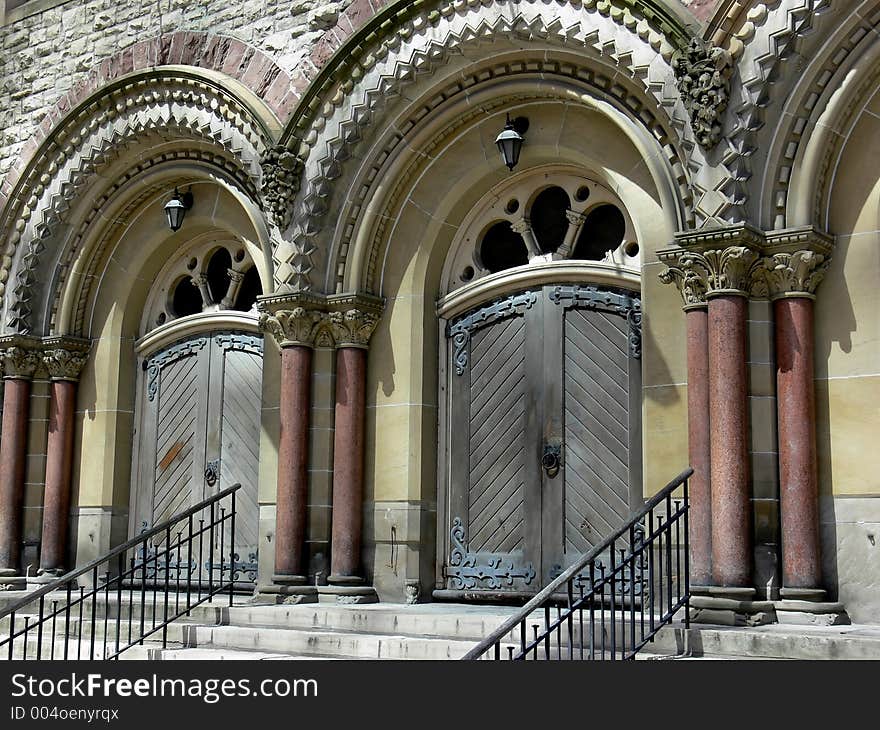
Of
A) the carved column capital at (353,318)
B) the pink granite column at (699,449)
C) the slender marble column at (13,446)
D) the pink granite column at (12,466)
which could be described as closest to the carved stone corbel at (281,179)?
the carved column capital at (353,318)

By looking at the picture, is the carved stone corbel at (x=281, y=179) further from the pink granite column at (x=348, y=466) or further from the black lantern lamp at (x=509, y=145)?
the black lantern lamp at (x=509, y=145)

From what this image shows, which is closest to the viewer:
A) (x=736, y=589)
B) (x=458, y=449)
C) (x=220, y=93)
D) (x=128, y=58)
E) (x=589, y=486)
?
(x=736, y=589)

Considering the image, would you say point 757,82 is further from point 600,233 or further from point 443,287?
point 443,287

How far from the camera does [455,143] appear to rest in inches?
427

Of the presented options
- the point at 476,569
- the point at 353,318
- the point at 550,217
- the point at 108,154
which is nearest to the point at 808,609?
the point at 476,569

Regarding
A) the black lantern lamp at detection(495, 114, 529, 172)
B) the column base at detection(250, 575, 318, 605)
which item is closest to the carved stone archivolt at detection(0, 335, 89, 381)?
the column base at detection(250, 575, 318, 605)

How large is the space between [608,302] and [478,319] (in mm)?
1245

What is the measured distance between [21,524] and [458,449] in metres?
5.05

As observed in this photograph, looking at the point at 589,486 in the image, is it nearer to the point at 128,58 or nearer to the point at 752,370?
the point at 752,370

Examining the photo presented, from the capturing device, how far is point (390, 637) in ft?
29.2

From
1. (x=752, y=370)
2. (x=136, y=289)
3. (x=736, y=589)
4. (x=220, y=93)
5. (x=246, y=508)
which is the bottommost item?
(x=736, y=589)

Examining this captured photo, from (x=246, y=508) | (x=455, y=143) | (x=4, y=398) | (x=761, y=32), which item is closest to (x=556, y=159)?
(x=455, y=143)

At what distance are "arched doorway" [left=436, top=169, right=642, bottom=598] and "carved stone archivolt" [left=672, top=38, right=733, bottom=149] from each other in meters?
1.42

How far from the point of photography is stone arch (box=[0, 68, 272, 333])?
11586mm
